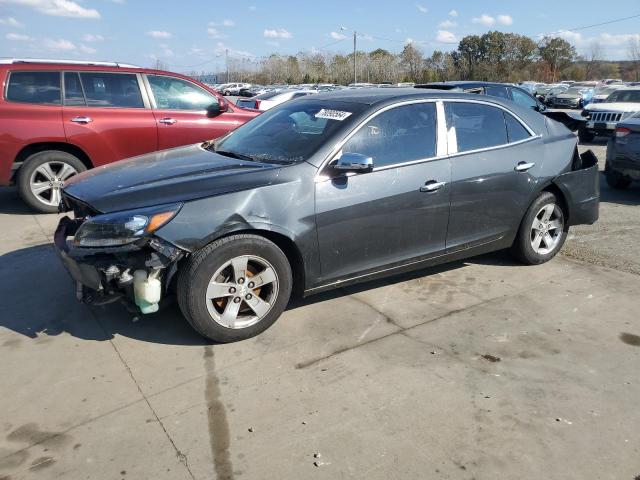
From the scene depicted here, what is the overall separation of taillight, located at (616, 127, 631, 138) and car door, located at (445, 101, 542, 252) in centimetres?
395

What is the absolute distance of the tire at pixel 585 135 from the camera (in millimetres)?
15258

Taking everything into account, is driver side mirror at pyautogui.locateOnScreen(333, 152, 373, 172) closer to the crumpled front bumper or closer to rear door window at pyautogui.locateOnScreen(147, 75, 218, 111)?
the crumpled front bumper

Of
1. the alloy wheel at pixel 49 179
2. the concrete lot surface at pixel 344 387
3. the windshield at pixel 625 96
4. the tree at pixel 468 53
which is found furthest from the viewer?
the tree at pixel 468 53

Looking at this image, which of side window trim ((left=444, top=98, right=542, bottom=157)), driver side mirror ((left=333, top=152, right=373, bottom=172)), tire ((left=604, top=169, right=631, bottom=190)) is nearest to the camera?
driver side mirror ((left=333, top=152, right=373, bottom=172))

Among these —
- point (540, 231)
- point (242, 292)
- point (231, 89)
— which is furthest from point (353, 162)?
point (231, 89)

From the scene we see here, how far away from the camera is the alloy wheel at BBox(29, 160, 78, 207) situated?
681 centimetres

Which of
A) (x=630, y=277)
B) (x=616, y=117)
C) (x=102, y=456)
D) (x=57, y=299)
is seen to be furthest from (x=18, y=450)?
(x=616, y=117)

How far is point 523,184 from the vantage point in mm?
4746

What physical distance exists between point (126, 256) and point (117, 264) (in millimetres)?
72

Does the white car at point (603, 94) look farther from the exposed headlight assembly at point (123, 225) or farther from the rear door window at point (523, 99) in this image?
the exposed headlight assembly at point (123, 225)

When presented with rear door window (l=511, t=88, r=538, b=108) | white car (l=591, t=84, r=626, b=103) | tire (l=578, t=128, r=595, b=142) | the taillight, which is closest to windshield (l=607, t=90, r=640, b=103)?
white car (l=591, t=84, r=626, b=103)

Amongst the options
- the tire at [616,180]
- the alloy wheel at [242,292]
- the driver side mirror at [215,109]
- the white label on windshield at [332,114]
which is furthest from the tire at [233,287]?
the tire at [616,180]

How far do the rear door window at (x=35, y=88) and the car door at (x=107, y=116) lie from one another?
13cm

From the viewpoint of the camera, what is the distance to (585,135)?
15.4m
